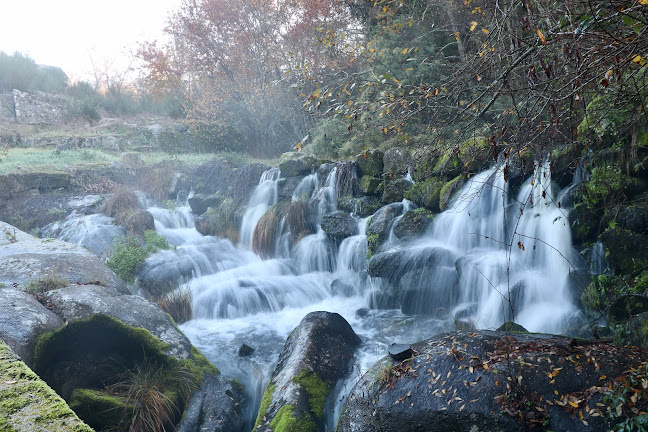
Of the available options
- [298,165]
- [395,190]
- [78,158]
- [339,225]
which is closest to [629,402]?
[395,190]

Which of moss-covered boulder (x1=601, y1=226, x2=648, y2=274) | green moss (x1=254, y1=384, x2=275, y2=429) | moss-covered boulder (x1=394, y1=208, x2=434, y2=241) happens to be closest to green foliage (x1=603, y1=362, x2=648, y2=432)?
moss-covered boulder (x1=601, y1=226, x2=648, y2=274)

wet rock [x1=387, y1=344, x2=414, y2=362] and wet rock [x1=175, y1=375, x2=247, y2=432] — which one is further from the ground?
wet rock [x1=387, y1=344, x2=414, y2=362]

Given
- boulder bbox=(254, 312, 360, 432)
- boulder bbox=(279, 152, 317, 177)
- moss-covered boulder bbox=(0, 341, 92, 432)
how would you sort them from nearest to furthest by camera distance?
moss-covered boulder bbox=(0, 341, 92, 432)
boulder bbox=(254, 312, 360, 432)
boulder bbox=(279, 152, 317, 177)

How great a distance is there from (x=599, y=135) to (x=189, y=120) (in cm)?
1992

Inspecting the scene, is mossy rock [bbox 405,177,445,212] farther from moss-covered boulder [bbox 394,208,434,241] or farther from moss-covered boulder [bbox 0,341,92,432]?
moss-covered boulder [bbox 0,341,92,432]

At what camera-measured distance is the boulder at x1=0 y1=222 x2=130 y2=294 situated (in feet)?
22.6

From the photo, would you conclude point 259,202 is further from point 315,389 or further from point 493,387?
point 493,387

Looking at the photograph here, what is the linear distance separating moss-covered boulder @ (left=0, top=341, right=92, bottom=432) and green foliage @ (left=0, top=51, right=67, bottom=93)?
28.6 m

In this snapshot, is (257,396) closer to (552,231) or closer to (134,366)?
(134,366)

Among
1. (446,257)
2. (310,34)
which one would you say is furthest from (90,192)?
(446,257)

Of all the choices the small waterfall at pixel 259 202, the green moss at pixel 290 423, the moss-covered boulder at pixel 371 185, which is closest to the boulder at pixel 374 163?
the moss-covered boulder at pixel 371 185

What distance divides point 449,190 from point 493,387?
239 inches

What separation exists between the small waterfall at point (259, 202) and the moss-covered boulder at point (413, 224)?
528 cm

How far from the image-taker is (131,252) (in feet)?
35.1
